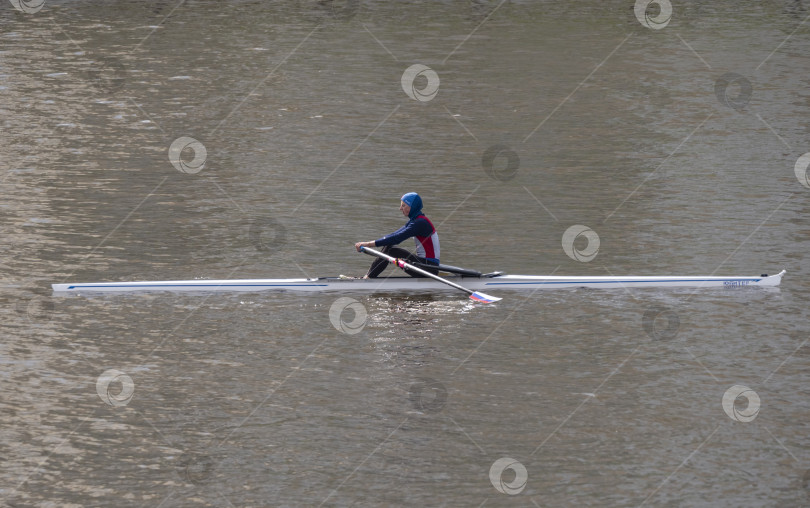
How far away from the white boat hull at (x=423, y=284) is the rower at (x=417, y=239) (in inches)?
8.8

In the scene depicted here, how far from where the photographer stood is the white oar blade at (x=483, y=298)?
1748 cm

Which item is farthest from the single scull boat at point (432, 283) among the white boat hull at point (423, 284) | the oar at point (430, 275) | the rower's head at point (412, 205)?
the rower's head at point (412, 205)

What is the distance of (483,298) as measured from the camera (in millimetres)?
17531

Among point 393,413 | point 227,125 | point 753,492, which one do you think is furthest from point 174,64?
point 753,492

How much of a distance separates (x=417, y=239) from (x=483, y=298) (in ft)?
4.91

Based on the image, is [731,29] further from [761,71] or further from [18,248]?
[18,248]

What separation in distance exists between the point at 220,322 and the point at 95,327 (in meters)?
1.65

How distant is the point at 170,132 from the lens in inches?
1103

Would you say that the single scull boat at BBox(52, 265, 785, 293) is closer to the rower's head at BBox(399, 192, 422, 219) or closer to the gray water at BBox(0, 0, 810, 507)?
the gray water at BBox(0, 0, 810, 507)

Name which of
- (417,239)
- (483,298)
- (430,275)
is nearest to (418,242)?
(417,239)

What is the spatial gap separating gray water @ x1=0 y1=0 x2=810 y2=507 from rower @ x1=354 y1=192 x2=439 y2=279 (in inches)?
22.5

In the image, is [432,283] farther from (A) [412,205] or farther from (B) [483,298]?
(A) [412,205]

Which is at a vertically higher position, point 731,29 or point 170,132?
point 731,29

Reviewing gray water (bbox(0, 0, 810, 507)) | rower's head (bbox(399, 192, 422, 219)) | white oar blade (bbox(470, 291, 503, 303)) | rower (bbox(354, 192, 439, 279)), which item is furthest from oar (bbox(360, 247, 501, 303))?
rower's head (bbox(399, 192, 422, 219))
